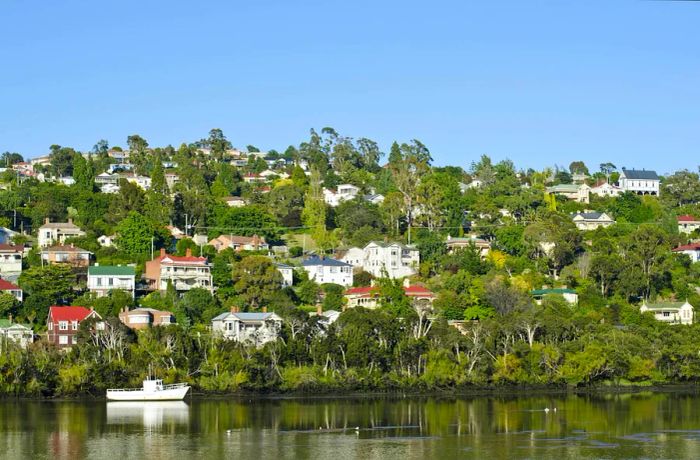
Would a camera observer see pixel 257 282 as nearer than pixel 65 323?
No

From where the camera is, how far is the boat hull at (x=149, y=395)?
58.1 m

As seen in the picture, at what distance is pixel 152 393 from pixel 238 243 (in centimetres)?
2902

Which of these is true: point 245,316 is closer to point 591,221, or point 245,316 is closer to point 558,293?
point 558,293

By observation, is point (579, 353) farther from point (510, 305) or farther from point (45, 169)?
point (45, 169)

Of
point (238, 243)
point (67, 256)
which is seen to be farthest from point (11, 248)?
point (238, 243)

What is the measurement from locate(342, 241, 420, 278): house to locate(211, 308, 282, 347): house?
14.5 m

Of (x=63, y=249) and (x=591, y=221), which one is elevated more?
(x=591, y=221)

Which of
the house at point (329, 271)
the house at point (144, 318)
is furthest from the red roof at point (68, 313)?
the house at point (329, 271)

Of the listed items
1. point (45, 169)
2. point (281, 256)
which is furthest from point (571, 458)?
point (45, 169)

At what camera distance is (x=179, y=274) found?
74312 mm

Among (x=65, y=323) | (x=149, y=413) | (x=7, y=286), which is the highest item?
(x=7, y=286)

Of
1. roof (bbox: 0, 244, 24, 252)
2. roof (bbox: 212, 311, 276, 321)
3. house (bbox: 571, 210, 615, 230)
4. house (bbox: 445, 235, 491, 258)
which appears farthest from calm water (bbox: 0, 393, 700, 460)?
house (bbox: 571, 210, 615, 230)

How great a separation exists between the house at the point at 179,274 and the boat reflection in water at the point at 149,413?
1685 centimetres

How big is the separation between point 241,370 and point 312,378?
3.51 metres
